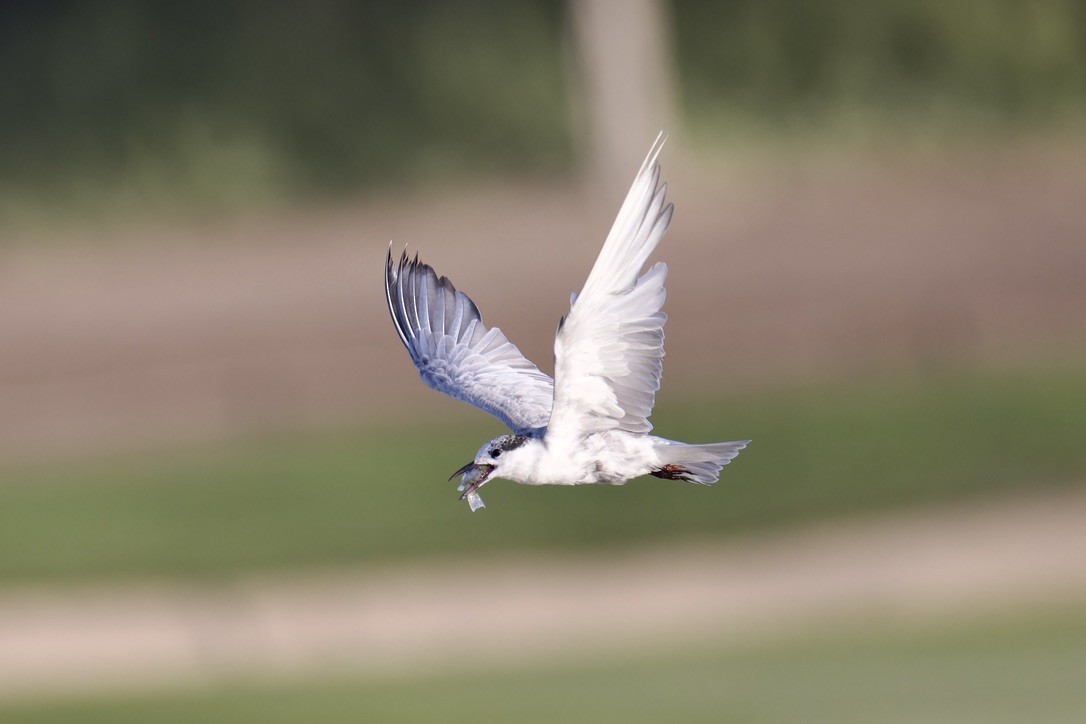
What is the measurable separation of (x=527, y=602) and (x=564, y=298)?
266cm

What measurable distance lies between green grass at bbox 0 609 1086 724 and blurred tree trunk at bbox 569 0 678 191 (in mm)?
4897

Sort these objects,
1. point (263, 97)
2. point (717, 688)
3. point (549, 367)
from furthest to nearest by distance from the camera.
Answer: point (263, 97) → point (717, 688) → point (549, 367)

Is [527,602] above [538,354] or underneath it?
underneath

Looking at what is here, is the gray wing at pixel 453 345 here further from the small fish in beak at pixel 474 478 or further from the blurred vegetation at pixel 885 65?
the blurred vegetation at pixel 885 65

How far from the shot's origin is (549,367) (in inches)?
566

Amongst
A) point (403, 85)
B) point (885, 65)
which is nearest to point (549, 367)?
point (885, 65)

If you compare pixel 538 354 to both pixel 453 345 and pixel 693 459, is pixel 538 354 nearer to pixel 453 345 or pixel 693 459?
pixel 453 345

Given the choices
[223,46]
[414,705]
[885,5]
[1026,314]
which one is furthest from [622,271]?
[223,46]

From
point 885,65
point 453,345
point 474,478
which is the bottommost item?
point 474,478

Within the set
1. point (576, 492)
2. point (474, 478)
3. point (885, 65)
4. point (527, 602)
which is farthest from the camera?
point (885, 65)

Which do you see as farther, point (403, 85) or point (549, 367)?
point (403, 85)

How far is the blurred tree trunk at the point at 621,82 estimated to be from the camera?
17.7 metres

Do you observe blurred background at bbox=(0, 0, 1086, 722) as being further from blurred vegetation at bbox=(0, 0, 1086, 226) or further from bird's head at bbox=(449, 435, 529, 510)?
bird's head at bbox=(449, 435, 529, 510)

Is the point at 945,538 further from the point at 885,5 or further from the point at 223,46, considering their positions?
the point at 223,46
